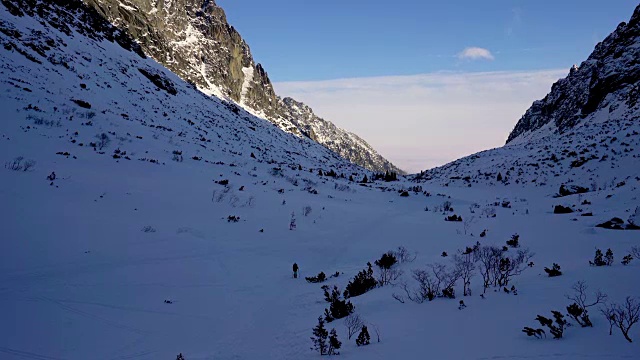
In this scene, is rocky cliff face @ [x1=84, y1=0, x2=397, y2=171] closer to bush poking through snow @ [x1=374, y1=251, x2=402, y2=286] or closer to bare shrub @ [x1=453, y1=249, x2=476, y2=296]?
bush poking through snow @ [x1=374, y1=251, x2=402, y2=286]

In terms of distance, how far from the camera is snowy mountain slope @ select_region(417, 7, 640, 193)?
87.1 feet

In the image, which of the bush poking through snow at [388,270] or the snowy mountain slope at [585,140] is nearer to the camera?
the bush poking through snow at [388,270]

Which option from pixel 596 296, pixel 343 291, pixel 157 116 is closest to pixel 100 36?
pixel 157 116

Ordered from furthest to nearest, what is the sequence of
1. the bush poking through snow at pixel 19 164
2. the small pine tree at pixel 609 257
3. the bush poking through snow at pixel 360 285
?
1. the bush poking through snow at pixel 19 164
2. the bush poking through snow at pixel 360 285
3. the small pine tree at pixel 609 257

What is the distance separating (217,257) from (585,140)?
1468 inches

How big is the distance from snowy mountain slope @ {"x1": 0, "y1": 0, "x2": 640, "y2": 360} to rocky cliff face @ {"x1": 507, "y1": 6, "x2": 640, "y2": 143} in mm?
40721

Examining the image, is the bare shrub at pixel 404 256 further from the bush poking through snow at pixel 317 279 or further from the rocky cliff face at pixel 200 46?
the rocky cliff face at pixel 200 46

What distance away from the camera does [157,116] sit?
3522 cm

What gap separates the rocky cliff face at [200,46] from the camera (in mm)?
73438

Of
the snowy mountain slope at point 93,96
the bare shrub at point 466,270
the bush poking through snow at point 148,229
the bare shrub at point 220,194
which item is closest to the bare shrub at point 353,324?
the bare shrub at point 466,270

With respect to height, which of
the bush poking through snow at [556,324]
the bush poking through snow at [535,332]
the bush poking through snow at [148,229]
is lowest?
the bush poking through snow at [148,229]

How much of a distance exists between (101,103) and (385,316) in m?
30.6

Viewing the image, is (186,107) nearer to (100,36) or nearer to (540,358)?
(100,36)

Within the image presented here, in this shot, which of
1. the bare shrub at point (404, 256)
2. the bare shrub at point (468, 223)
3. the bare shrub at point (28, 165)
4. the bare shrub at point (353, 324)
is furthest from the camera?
the bare shrub at point (468, 223)
